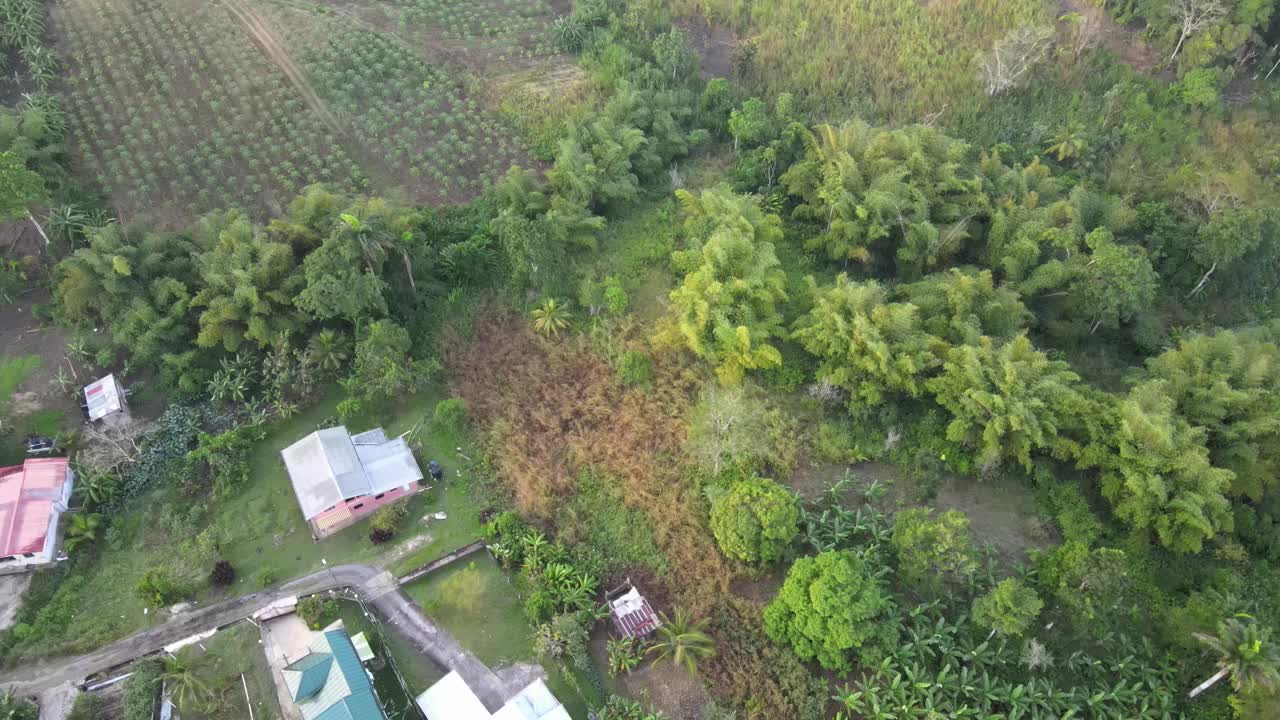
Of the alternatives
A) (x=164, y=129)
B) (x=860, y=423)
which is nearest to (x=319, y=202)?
(x=164, y=129)

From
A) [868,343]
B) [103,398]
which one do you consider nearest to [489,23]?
[103,398]

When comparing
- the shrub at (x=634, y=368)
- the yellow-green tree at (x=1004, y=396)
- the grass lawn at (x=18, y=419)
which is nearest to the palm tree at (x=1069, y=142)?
the yellow-green tree at (x=1004, y=396)

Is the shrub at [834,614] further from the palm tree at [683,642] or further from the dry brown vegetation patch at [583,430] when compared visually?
the dry brown vegetation patch at [583,430]

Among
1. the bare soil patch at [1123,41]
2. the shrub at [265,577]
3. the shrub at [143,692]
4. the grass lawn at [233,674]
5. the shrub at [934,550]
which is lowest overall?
the grass lawn at [233,674]

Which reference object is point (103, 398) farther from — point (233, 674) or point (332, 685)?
point (332, 685)

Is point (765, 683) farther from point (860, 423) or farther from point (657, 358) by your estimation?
point (657, 358)

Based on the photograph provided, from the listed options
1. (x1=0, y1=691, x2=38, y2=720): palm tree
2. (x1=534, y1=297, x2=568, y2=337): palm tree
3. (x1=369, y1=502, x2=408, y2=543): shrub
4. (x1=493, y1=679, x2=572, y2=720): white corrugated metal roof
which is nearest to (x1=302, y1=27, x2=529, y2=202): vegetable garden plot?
(x1=534, y1=297, x2=568, y2=337): palm tree
